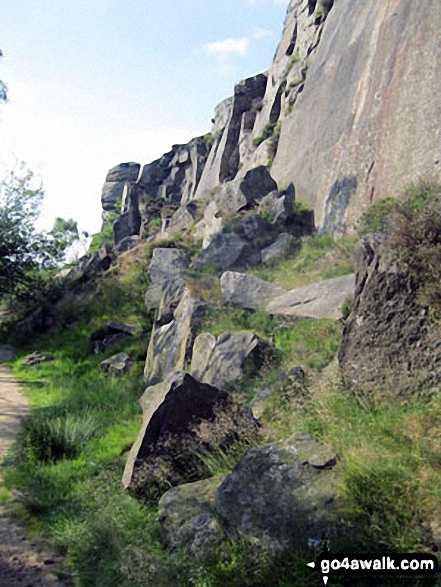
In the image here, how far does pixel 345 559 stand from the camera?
384cm

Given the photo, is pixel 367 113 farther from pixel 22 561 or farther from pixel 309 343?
pixel 22 561

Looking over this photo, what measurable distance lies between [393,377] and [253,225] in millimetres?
12309

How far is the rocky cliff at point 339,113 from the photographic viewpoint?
43.5 feet

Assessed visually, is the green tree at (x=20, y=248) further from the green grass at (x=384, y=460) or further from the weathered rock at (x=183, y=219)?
the green grass at (x=384, y=460)

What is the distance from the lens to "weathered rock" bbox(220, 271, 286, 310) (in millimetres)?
11578

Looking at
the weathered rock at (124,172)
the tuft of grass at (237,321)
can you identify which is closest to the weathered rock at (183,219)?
the tuft of grass at (237,321)

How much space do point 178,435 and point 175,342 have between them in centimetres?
514

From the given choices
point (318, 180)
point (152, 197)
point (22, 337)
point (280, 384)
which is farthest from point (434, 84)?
point (152, 197)

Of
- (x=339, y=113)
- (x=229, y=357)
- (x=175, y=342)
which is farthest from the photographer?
(x=339, y=113)

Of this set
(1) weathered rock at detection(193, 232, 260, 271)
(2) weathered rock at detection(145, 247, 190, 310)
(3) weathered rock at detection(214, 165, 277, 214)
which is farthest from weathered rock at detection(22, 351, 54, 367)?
(3) weathered rock at detection(214, 165, 277, 214)

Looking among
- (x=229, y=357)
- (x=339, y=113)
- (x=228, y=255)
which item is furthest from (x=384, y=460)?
(x=339, y=113)

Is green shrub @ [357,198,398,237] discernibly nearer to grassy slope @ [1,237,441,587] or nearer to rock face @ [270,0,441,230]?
rock face @ [270,0,441,230]

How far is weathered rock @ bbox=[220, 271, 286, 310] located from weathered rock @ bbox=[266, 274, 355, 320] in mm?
318

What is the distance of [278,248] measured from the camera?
1639cm
